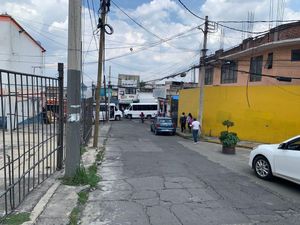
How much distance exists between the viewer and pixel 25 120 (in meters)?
6.54

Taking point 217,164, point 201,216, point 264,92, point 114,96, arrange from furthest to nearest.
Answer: point 114,96 → point 264,92 → point 217,164 → point 201,216

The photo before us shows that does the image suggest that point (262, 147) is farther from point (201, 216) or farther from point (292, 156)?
point (201, 216)

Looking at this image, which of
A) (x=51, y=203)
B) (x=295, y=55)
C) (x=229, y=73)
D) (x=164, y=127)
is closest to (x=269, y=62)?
(x=295, y=55)

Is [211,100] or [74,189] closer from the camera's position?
[74,189]

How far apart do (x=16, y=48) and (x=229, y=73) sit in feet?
60.4

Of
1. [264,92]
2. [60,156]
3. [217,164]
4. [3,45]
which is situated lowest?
[217,164]

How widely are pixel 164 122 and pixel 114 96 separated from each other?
46.2m

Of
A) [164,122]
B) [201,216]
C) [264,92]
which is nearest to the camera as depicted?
[201,216]

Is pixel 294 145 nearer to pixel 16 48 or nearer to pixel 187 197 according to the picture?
pixel 187 197

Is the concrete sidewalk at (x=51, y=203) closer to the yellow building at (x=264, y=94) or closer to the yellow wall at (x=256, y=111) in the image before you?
the yellow wall at (x=256, y=111)

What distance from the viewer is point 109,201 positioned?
705 cm

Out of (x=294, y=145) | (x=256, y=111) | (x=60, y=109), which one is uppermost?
(x=60, y=109)

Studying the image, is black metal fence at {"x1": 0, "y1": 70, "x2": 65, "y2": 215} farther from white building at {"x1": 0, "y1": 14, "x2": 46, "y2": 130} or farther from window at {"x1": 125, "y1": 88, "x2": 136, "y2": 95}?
window at {"x1": 125, "y1": 88, "x2": 136, "y2": 95}

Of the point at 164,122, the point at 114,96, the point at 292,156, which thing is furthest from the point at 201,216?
the point at 114,96
